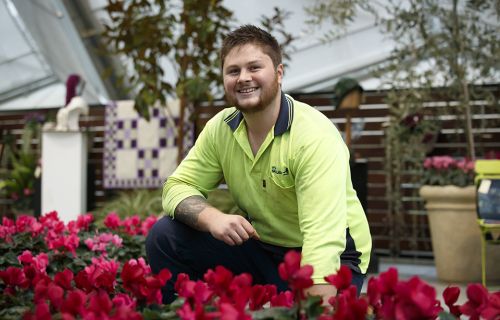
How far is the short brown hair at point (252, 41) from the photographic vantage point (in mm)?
1943

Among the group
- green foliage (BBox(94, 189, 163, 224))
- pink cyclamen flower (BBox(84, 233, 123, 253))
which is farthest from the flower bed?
green foliage (BBox(94, 189, 163, 224))

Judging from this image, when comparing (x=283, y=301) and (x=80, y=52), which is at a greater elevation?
(x=80, y=52)

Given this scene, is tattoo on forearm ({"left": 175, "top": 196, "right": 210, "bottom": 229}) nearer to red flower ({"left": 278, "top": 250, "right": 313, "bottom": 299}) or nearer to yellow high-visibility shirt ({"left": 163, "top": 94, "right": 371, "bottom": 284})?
yellow high-visibility shirt ({"left": 163, "top": 94, "right": 371, "bottom": 284})

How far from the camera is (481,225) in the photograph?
4.40 metres

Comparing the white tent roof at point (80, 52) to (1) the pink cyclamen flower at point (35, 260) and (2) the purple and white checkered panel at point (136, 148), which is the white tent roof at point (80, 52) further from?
(1) the pink cyclamen flower at point (35, 260)

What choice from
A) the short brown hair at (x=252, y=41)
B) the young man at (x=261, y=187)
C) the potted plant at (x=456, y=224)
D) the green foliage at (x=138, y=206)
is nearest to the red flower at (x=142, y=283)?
the young man at (x=261, y=187)

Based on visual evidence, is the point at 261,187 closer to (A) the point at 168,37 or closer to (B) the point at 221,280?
(B) the point at 221,280

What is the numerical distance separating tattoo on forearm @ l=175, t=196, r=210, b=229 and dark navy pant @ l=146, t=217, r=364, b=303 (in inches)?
3.1

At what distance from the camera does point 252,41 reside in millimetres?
1942

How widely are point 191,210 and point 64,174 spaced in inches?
224

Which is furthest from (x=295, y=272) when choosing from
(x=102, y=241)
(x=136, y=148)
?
(x=136, y=148)

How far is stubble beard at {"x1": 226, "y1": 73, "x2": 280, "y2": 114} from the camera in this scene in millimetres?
1968

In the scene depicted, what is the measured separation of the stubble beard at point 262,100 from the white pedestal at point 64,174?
5704mm

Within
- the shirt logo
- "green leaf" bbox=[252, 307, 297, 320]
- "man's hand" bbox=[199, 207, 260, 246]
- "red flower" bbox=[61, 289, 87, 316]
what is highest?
the shirt logo
